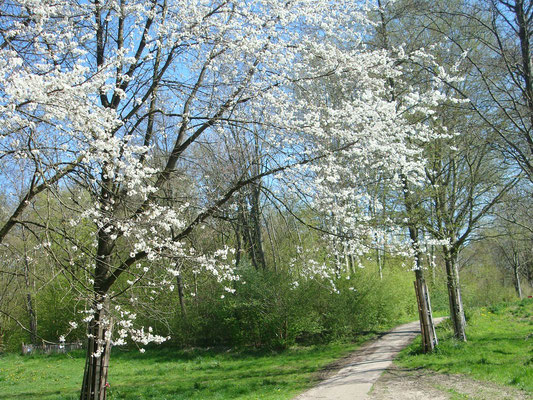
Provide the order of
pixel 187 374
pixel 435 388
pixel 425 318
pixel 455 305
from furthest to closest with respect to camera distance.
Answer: pixel 187 374 < pixel 455 305 < pixel 425 318 < pixel 435 388

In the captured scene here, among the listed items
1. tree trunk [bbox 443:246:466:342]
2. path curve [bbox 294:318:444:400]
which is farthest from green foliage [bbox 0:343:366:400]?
tree trunk [bbox 443:246:466:342]

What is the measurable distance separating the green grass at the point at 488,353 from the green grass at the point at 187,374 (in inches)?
113

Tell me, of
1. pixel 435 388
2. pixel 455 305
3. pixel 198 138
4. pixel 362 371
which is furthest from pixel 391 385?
pixel 198 138

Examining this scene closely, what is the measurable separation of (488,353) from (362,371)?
294cm

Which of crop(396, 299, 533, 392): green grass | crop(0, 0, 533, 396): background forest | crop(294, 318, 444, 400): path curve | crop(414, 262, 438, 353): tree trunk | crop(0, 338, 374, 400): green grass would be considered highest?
crop(0, 0, 533, 396): background forest

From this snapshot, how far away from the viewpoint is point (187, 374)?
503 inches

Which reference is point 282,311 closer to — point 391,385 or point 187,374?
point 187,374

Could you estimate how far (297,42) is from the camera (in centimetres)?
642

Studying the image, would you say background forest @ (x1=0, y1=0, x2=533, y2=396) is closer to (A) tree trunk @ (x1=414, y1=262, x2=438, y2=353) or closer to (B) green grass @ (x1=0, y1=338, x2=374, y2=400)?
(A) tree trunk @ (x1=414, y1=262, x2=438, y2=353)

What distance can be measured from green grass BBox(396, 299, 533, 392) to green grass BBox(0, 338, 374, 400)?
2.88 meters

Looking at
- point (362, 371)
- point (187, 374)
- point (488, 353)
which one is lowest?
point (187, 374)

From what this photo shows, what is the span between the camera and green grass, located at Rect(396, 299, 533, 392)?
837 cm

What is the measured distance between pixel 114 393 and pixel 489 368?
822 cm

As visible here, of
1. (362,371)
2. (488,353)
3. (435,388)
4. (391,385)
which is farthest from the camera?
(362,371)
